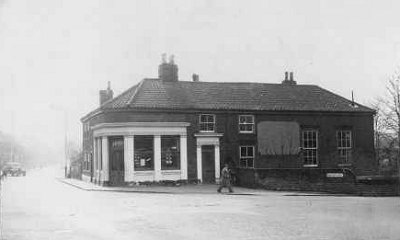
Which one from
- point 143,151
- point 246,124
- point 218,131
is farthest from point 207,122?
point 143,151

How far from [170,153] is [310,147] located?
10.5m

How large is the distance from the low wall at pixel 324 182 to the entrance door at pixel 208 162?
5.14m

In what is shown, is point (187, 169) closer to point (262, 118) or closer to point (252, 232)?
point (262, 118)

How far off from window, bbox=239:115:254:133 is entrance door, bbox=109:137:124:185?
8302mm

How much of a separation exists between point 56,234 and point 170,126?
2296 cm

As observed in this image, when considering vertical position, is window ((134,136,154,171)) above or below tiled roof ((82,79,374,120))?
below

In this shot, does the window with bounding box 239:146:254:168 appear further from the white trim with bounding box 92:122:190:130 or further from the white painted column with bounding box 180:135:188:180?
the white trim with bounding box 92:122:190:130

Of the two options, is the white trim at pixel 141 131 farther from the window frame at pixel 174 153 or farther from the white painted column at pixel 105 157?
the white painted column at pixel 105 157

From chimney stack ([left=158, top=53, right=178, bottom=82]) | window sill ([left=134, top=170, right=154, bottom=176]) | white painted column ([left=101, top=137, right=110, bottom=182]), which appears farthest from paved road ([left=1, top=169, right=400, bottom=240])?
chimney stack ([left=158, top=53, right=178, bottom=82])

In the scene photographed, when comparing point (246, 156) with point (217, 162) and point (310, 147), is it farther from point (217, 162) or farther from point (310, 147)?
point (310, 147)

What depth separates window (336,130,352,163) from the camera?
40219 mm

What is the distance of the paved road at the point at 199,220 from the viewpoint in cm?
1310

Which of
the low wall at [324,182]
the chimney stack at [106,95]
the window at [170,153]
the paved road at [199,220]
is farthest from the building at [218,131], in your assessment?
the paved road at [199,220]

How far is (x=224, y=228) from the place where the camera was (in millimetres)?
14352
